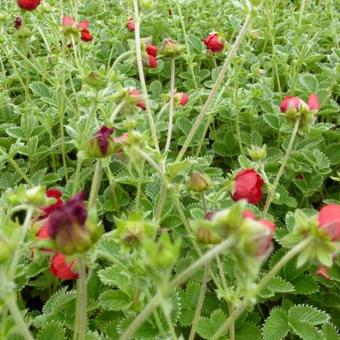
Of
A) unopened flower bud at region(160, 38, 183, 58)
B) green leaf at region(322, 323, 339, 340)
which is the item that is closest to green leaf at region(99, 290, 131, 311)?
green leaf at region(322, 323, 339, 340)

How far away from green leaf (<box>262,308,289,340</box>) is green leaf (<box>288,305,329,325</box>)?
0.01 m

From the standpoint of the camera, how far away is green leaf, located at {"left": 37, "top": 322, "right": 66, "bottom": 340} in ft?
3.00

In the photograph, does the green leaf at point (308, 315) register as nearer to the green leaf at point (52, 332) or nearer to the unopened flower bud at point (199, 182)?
the unopened flower bud at point (199, 182)

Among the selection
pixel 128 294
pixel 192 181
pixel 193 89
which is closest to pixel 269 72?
pixel 193 89

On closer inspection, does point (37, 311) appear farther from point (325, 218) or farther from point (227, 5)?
point (227, 5)

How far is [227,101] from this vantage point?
1.46 metres

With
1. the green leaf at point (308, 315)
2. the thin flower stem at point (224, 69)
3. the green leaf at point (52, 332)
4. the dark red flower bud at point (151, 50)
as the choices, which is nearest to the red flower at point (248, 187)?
the thin flower stem at point (224, 69)

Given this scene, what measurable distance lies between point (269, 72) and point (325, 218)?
1315 mm

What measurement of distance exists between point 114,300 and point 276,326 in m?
0.29

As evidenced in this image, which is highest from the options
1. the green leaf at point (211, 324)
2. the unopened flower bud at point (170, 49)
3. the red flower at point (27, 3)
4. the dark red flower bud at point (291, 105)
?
the red flower at point (27, 3)

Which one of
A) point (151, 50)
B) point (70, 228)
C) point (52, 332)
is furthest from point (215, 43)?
point (70, 228)

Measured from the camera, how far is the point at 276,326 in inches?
39.3

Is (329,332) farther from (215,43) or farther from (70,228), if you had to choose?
(215,43)

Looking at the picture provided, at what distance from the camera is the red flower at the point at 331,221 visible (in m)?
0.65
